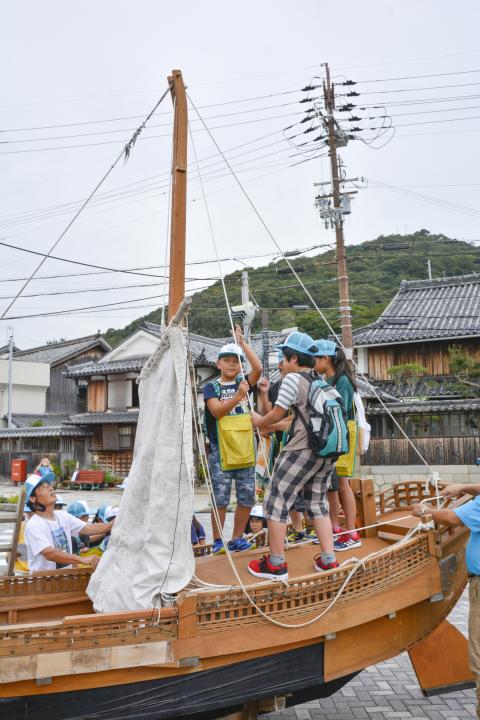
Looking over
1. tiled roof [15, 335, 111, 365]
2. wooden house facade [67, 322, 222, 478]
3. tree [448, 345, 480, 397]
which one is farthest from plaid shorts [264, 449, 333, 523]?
tiled roof [15, 335, 111, 365]

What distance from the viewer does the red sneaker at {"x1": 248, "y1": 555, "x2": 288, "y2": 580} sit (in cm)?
432

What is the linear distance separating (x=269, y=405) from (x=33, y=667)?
113 inches

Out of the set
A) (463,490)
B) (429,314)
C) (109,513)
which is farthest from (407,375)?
(463,490)

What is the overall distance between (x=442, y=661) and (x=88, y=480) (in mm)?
26762

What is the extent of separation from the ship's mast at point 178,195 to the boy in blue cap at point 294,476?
3.42ft

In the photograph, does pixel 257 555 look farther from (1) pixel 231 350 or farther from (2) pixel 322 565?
(1) pixel 231 350

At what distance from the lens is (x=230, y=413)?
546cm

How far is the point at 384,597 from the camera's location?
4.14m

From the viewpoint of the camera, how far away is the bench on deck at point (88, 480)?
30.0 m

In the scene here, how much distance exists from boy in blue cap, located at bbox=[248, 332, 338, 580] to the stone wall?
16326mm

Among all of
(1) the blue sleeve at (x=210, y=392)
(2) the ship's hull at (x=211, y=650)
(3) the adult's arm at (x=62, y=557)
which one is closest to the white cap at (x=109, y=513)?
(3) the adult's arm at (x=62, y=557)

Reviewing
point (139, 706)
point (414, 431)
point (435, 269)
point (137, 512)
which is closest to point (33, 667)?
point (139, 706)

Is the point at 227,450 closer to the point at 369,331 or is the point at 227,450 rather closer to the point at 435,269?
the point at 369,331

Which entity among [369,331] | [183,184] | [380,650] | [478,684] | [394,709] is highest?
[369,331]
